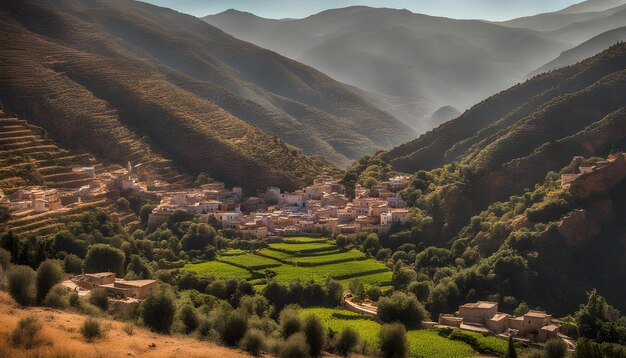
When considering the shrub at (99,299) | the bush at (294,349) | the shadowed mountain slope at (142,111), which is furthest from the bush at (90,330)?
the shadowed mountain slope at (142,111)

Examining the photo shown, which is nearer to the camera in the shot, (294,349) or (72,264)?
(294,349)

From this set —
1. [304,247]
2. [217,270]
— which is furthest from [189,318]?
[304,247]

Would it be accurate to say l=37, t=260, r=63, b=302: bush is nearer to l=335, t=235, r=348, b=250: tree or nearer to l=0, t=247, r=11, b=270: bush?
l=0, t=247, r=11, b=270: bush

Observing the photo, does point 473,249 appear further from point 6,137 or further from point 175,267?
point 6,137

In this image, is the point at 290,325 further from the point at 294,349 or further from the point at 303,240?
the point at 303,240

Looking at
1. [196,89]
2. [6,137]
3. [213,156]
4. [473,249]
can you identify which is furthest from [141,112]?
[473,249]

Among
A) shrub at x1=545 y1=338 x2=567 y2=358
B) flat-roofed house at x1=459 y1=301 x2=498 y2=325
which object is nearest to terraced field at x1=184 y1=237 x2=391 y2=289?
flat-roofed house at x1=459 y1=301 x2=498 y2=325

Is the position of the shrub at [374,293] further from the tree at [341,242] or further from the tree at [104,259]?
the tree at [104,259]
